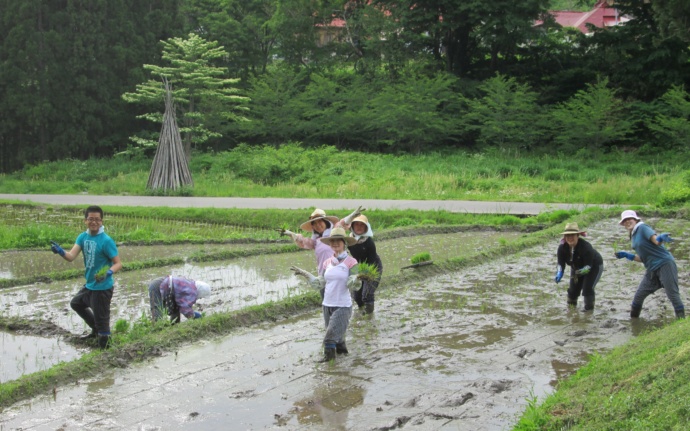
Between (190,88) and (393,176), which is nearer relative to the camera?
(393,176)

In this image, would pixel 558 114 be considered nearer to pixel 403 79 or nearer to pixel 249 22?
pixel 403 79

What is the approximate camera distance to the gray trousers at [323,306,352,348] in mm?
7613

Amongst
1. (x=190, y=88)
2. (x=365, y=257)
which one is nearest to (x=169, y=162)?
(x=190, y=88)

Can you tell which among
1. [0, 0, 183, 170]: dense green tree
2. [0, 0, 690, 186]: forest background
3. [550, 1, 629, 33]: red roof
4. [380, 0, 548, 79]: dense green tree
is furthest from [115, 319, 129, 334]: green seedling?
[550, 1, 629, 33]: red roof

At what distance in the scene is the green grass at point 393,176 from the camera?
23359 millimetres

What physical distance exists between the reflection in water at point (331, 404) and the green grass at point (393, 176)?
1582 centimetres

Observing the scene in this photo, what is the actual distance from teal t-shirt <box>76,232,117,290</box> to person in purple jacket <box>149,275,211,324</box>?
0.72 meters

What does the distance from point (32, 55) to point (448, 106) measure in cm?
1926

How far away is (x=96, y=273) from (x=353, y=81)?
3170 cm

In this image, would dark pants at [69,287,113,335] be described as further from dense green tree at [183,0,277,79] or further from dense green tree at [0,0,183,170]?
dense green tree at [183,0,277,79]

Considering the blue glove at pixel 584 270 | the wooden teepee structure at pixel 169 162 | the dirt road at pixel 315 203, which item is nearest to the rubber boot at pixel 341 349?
the blue glove at pixel 584 270

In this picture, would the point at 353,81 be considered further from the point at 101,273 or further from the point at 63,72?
the point at 101,273

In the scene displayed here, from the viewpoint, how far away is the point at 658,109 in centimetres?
3166

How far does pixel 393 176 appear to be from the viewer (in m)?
27.6
